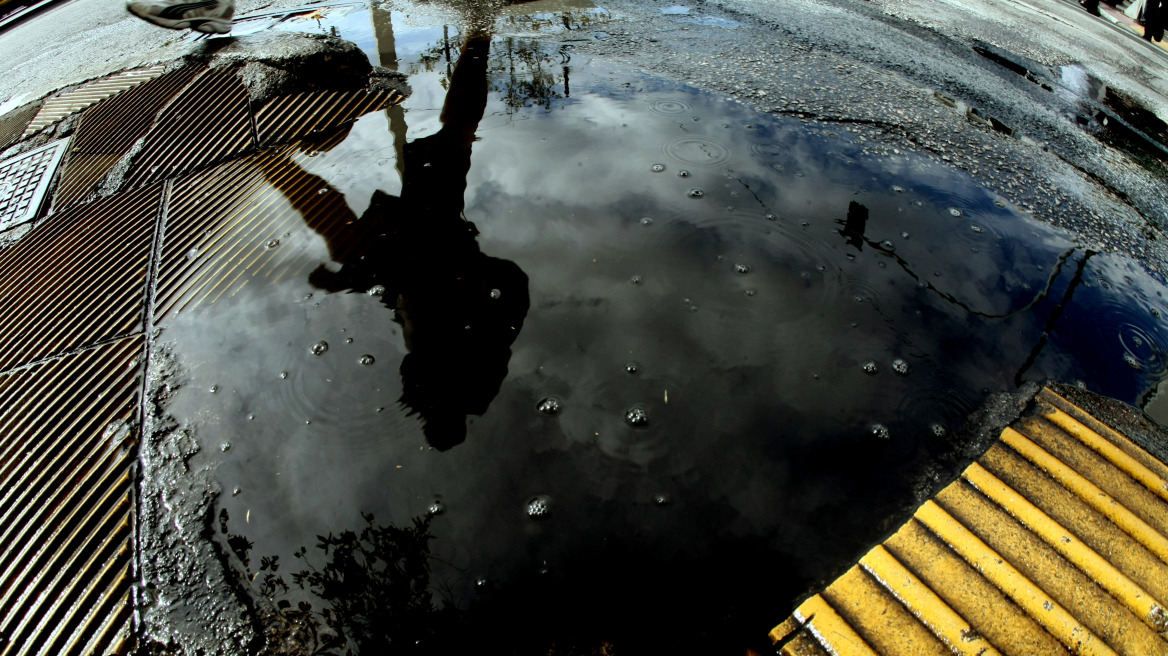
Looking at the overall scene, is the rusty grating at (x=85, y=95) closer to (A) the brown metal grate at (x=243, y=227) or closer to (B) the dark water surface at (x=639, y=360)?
(A) the brown metal grate at (x=243, y=227)

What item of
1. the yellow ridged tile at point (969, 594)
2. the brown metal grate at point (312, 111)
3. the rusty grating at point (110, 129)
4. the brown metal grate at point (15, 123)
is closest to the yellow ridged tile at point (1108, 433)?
the yellow ridged tile at point (969, 594)

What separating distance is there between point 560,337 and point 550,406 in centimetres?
36

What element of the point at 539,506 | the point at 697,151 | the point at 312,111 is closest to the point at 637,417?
the point at 539,506

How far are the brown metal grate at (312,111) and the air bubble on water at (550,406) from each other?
283 centimetres

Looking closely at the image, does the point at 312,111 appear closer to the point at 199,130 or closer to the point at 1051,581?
the point at 199,130

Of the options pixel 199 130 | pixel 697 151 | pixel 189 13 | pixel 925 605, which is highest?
pixel 189 13

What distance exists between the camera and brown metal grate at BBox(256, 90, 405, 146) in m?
3.92

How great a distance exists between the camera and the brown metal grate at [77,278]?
9.41 feet

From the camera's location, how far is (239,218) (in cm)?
324

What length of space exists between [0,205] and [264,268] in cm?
276

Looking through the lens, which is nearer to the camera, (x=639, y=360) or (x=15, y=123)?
(x=639, y=360)

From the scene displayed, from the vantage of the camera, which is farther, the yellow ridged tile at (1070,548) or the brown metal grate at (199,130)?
the brown metal grate at (199,130)

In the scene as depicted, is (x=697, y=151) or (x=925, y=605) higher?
(x=697, y=151)

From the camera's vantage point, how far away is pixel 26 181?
4219 mm
